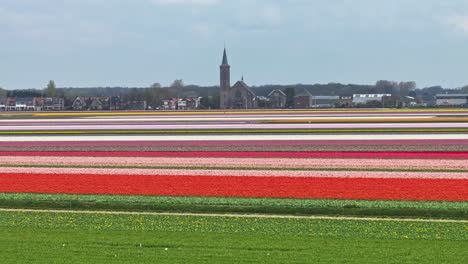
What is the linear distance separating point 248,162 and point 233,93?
14255cm

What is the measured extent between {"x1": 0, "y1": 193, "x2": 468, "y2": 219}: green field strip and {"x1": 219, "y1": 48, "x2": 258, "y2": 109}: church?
5483 inches

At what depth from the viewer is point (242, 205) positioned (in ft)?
54.9

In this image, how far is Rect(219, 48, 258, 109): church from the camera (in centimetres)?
16200

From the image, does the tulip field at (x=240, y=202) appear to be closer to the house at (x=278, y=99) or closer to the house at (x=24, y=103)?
the house at (x=278, y=99)

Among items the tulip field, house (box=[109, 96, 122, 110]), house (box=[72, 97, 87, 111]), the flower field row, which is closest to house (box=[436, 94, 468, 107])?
house (box=[109, 96, 122, 110])

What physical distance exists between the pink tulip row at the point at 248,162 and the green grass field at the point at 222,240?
9.76 metres

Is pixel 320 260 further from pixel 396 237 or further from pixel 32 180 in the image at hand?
pixel 32 180

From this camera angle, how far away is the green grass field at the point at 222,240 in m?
11.8

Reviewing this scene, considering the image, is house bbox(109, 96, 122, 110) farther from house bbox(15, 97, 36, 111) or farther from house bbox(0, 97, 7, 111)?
house bbox(0, 97, 7, 111)

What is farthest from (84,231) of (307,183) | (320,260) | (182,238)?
(307,183)

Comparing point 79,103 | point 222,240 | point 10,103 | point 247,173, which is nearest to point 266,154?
point 247,173

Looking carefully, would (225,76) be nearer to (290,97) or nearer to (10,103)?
(290,97)

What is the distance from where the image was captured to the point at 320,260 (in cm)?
1152

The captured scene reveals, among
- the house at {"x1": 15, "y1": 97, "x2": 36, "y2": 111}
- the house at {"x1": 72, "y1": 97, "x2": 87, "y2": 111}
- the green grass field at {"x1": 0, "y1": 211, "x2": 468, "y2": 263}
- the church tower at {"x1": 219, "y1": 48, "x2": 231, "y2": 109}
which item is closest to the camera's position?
the green grass field at {"x1": 0, "y1": 211, "x2": 468, "y2": 263}
